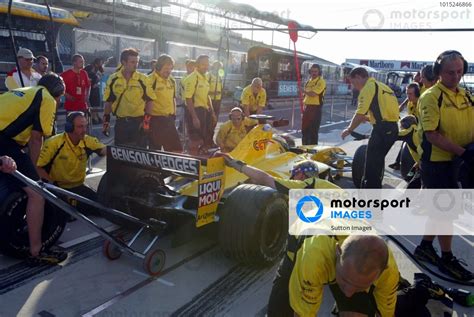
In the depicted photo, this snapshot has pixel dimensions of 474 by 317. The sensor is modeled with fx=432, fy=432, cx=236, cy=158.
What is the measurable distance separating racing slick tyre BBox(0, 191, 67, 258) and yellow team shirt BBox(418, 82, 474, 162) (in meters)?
3.40

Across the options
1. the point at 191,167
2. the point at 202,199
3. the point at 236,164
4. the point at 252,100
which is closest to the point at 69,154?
the point at 191,167

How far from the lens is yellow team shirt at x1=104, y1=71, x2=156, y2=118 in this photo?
5789 millimetres

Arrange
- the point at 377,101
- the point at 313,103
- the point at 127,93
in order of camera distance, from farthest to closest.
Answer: the point at 313,103 < the point at 127,93 < the point at 377,101

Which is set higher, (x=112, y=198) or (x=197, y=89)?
(x=197, y=89)

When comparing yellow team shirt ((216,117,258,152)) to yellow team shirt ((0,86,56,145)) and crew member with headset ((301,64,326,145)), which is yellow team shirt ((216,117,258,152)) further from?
yellow team shirt ((0,86,56,145))

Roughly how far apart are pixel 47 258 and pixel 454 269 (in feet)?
11.7

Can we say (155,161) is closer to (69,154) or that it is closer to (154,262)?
(154,262)

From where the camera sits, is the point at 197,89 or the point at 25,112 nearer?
the point at 25,112

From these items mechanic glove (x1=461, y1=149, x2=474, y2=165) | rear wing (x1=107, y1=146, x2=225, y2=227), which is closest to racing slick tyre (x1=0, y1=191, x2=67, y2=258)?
rear wing (x1=107, y1=146, x2=225, y2=227)

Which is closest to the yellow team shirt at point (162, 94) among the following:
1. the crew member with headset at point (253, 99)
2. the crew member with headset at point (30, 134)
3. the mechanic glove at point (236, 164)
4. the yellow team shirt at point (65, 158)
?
the yellow team shirt at point (65, 158)

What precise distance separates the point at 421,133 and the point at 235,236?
1936 millimetres

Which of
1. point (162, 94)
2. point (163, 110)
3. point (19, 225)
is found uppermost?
point (162, 94)

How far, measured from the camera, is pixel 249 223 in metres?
3.62

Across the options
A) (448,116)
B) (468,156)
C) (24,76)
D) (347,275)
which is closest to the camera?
(347,275)
